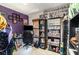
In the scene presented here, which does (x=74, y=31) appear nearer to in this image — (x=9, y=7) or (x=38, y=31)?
(x=38, y=31)

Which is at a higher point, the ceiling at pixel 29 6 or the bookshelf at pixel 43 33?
the ceiling at pixel 29 6

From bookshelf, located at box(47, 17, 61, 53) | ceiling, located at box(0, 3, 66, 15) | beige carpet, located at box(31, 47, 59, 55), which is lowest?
beige carpet, located at box(31, 47, 59, 55)

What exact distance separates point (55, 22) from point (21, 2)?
18.8 inches

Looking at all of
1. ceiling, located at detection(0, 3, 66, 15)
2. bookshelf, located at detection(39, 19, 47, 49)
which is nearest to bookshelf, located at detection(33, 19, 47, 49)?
bookshelf, located at detection(39, 19, 47, 49)

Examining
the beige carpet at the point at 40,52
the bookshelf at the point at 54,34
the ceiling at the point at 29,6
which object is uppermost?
the ceiling at the point at 29,6

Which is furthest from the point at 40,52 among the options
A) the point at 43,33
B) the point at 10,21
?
the point at 10,21

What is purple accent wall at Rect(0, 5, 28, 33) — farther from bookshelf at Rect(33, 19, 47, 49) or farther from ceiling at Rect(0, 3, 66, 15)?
bookshelf at Rect(33, 19, 47, 49)

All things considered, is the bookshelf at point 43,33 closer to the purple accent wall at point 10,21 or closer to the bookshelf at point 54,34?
the bookshelf at point 54,34

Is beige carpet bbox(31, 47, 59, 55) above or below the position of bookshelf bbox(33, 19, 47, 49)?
below

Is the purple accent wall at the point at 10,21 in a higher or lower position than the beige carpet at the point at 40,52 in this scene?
higher

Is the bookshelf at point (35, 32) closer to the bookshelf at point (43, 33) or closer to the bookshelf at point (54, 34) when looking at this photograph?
the bookshelf at point (43, 33)

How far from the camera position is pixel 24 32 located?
1719mm

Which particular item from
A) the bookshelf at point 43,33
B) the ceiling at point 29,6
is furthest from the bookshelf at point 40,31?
the ceiling at point 29,6

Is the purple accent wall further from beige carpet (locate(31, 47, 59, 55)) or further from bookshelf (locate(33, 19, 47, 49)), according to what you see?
beige carpet (locate(31, 47, 59, 55))
